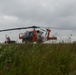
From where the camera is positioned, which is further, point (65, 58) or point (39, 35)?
point (39, 35)

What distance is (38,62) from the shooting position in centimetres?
644

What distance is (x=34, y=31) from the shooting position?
3541cm

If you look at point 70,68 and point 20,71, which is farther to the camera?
point 70,68

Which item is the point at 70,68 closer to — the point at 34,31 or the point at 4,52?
the point at 4,52

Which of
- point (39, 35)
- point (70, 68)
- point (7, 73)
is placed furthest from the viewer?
point (39, 35)

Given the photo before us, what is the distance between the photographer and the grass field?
599 centimetres

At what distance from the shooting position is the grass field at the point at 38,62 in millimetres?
5989

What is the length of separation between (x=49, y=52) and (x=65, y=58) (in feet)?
1.36

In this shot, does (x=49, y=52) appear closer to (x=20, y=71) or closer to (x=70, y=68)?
(x=70, y=68)

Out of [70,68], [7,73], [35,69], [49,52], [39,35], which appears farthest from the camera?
[39,35]

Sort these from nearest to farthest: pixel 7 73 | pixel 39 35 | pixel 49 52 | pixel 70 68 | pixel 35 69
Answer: pixel 7 73 < pixel 35 69 < pixel 70 68 < pixel 49 52 < pixel 39 35

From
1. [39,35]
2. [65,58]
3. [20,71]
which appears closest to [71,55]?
[65,58]

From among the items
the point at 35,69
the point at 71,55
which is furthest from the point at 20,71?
the point at 71,55

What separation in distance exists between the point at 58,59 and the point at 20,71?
1.39 meters
